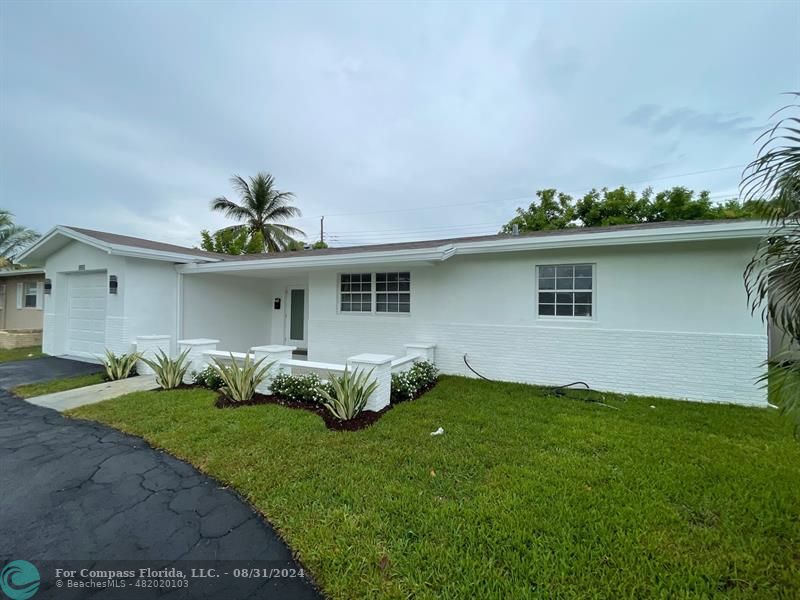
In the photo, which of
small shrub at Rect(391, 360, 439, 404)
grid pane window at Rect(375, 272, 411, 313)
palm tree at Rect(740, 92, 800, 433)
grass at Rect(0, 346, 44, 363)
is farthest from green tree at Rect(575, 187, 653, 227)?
grass at Rect(0, 346, 44, 363)

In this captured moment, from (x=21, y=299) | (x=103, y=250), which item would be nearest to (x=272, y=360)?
(x=103, y=250)

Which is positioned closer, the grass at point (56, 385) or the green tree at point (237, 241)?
the grass at point (56, 385)

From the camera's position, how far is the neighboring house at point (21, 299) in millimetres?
15359

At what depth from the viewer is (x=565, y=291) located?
23.5 ft

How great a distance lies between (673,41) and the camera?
26.4ft

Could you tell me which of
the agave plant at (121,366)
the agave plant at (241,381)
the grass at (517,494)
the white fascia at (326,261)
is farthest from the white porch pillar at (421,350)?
the agave plant at (121,366)

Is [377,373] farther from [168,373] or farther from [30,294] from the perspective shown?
[30,294]

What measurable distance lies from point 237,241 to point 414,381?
19990mm

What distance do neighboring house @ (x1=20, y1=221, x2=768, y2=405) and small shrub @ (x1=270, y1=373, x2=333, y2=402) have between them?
3037mm

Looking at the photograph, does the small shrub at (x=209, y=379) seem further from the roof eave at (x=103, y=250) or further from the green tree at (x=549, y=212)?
the green tree at (x=549, y=212)

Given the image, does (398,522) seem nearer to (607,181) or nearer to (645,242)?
(645,242)

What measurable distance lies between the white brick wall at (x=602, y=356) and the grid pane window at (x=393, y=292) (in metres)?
0.41

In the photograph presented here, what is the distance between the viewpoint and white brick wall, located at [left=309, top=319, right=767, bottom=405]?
5.96m

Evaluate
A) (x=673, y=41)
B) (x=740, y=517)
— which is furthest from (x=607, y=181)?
(x=740, y=517)
